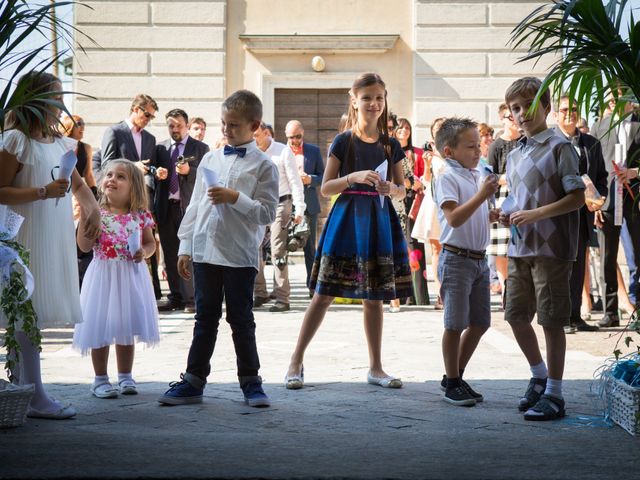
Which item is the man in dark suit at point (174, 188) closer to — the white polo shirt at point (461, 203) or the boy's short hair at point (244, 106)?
the boy's short hair at point (244, 106)

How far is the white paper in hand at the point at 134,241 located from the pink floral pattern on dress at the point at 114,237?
0.01 meters

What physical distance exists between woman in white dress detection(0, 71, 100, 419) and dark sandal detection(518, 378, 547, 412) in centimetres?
225

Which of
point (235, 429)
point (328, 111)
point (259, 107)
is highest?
point (328, 111)

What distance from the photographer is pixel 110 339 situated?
248 inches

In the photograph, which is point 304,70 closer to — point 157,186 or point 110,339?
point 157,186

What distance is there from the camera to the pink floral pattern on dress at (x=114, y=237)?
6.50 m

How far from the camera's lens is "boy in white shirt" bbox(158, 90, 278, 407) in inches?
235

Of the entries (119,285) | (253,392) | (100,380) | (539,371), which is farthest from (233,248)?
(539,371)

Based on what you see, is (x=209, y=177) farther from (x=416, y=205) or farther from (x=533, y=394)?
(x=416, y=205)

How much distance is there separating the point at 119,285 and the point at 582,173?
197 inches

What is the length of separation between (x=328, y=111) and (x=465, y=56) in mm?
2677

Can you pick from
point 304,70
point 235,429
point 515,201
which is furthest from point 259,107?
point 304,70

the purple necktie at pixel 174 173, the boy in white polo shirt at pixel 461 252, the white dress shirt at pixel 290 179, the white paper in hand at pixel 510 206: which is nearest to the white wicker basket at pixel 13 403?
the boy in white polo shirt at pixel 461 252

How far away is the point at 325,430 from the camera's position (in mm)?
5117
